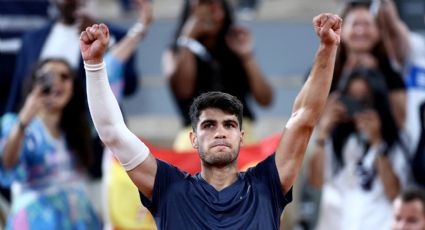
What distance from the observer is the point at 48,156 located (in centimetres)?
734

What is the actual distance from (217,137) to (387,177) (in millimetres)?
2800

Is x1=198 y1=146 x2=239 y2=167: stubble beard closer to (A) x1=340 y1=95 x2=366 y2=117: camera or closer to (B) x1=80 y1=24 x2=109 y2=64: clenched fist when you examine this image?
(B) x1=80 y1=24 x2=109 y2=64: clenched fist

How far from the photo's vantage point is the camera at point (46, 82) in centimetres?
740

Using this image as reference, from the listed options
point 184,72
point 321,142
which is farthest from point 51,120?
point 321,142

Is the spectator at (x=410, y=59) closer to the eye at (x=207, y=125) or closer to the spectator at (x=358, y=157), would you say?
the spectator at (x=358, y=157)

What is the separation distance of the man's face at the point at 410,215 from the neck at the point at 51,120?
202 centimetres

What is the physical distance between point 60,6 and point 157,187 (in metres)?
3.20

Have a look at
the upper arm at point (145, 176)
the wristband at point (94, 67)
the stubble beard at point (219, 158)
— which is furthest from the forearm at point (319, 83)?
the wristband at point (94, 67)

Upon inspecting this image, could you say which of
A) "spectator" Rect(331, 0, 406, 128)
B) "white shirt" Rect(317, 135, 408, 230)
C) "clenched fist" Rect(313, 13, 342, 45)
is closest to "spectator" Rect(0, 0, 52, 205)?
"spectator" Rect(331, 0, 406, 128)

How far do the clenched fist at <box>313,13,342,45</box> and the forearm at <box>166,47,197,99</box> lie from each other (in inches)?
110

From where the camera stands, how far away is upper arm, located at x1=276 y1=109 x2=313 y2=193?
531cm

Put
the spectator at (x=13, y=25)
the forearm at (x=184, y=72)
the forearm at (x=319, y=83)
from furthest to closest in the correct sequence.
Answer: the spectator at (x=13, y=25) → the forearm at (x=184, y=72) → the forearm at (x=319, y=83)

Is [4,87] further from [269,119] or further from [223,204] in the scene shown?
[223,204]

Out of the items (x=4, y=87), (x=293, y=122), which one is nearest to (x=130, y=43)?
(x=4, y=87)
